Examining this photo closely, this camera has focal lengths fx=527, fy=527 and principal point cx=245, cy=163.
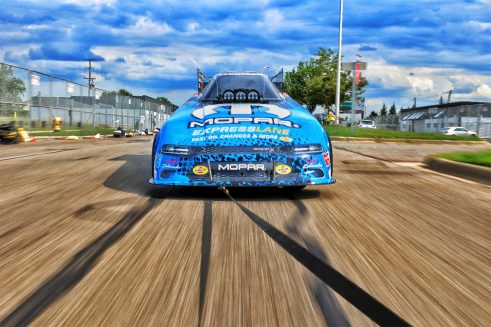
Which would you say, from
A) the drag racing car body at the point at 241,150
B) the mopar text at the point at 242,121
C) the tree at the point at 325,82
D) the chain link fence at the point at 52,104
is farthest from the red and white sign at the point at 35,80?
the tree at the point at 325,82

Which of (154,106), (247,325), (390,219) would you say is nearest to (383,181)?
(390,219)

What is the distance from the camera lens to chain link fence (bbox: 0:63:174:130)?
64.4 ft

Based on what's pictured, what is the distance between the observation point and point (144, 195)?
5.81 meters

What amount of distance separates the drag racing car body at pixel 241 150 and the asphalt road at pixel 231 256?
261 mm

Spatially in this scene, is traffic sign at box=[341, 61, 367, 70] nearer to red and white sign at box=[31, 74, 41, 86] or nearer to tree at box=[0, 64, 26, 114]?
red and white sign at box=[31, 74, 41, 86]

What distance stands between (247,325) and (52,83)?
78.5 ft

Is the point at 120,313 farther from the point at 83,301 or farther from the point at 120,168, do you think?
the point at 120,168

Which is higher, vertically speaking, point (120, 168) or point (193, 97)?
point (193, 97)

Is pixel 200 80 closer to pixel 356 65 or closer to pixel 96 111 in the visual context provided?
pixel 356 65

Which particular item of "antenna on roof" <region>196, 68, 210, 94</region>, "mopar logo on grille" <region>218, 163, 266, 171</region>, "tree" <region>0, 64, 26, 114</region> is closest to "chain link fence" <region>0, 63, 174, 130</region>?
"tree" <region>0, 64, 26, 114</region>

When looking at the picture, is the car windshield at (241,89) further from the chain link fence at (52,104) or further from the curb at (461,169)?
the chain link fence at (52,104)

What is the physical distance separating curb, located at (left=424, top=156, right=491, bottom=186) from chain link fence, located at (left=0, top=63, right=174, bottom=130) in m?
15.2

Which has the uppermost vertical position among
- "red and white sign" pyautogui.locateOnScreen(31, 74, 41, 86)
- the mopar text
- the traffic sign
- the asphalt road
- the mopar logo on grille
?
the traffic sign

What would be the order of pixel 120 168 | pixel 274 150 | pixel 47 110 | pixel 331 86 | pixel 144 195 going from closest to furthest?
pixel 274 150, pixel 144 195, pixel 120 168, pixel 47 110, pixel 331 86
